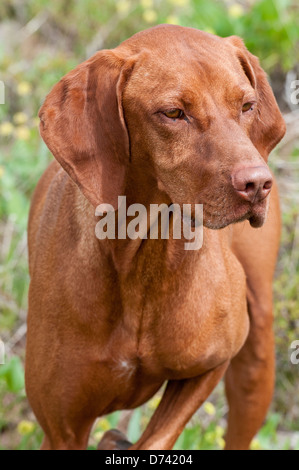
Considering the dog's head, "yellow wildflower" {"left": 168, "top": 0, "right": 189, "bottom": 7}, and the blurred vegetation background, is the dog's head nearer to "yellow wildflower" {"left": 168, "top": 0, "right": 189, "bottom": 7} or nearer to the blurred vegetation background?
the blurred vegetation background

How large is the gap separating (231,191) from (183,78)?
1.31 ft

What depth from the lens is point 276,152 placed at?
699 cm

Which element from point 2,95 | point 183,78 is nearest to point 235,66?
point 183,78

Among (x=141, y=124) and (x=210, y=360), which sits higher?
(x=141, y=124)

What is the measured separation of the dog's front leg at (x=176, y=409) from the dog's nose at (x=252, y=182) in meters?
1.02

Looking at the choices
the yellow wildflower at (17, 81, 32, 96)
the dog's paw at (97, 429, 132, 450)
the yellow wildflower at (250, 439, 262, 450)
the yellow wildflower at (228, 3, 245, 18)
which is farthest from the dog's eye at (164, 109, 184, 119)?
the yellow wildflower at (228, 3, 245, 18)

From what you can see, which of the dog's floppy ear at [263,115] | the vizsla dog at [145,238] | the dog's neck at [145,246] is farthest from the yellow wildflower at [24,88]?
the dog's neck at [145,246]

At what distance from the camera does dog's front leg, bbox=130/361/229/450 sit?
3664mm

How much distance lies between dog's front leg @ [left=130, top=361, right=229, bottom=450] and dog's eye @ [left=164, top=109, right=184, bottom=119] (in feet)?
3.66

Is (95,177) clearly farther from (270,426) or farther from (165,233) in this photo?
(270,426)

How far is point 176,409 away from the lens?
146 inches

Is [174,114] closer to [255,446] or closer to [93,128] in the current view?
[93,128]

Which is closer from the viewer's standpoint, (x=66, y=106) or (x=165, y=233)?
(x=66, y=106)

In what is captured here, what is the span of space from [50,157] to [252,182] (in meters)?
3.97
